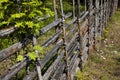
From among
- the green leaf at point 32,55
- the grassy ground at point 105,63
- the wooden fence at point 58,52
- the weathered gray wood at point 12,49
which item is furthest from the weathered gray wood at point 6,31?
the grassy ground at point 105,63

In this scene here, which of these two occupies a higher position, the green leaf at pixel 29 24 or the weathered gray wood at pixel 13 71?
the green leaf at pixel 29 24

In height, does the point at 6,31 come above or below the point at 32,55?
above

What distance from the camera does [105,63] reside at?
8.39 metres

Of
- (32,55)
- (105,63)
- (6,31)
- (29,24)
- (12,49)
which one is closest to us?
(6,31)

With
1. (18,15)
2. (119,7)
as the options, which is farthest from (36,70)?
(119,7)

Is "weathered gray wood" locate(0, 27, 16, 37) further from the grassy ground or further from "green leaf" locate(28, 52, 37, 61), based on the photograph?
the grassy ground

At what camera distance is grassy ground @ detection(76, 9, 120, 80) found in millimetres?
7195

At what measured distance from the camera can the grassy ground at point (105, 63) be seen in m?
7.20

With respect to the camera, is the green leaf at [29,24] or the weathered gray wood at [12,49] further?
the green leaf at [29,24]

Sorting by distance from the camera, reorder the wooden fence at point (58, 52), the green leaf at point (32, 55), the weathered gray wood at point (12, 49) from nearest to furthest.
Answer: the weathered gray wood at point (12, 49), the wooden fence at point (58, 52), the green leaf at point (32, 55)

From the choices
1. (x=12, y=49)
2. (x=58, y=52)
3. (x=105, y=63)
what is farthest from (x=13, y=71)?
(x=105, y=63)

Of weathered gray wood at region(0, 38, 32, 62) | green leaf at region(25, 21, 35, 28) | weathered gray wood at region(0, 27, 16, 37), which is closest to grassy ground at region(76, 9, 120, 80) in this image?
weathered gray wood at region(0, 38, 32, 62)

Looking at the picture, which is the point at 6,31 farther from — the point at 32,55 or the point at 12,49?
the point at 32,55

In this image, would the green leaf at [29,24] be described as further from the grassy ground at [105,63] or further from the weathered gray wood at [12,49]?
the grassy ground at [105,63]
